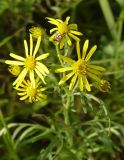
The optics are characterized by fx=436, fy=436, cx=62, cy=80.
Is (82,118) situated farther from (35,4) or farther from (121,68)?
(35,4)

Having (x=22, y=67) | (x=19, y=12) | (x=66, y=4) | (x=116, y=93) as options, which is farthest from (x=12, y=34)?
(x=22, y=67)

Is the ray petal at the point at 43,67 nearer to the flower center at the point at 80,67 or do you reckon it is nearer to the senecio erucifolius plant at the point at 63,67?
the senecio erucifolius plant at the point at 63,67

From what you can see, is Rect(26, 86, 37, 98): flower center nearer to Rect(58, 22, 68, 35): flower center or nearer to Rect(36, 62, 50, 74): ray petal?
Rect(36, 62, 50, 74): ray petal

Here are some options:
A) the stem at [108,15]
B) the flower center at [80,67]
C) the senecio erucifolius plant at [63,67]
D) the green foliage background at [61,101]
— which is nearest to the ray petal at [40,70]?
the senecio erucifolius plant at [63,67]

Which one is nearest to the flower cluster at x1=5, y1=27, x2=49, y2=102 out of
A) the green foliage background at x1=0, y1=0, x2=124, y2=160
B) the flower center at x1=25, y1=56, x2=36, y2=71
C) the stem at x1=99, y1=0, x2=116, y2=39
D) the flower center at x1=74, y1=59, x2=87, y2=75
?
the flower center at x1=25, y1=56, x2=36, y2=71

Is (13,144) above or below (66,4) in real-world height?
below

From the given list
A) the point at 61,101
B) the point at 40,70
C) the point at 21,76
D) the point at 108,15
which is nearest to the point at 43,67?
the point at 40,70
